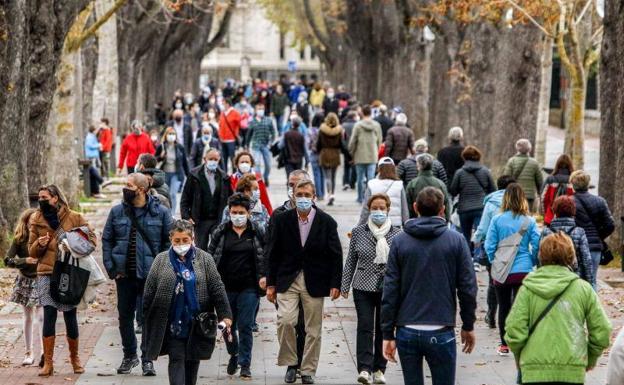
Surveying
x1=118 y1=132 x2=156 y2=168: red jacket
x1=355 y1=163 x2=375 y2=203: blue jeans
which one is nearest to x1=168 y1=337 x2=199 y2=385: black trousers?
x1=118 y1=132 x2=156 y2=168: red jacket

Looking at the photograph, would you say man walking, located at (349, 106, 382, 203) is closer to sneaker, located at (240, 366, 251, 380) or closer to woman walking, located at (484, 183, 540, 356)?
woman walking, located at (484, 183, 540, 356)

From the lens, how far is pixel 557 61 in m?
60.4

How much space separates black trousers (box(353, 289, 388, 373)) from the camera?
1163 cm

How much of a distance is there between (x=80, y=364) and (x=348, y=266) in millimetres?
2408

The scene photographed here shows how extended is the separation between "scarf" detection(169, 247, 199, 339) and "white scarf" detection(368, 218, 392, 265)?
172cm

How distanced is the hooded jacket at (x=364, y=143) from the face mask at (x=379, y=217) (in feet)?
46.0

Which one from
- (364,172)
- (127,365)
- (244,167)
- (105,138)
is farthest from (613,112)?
(105,138)

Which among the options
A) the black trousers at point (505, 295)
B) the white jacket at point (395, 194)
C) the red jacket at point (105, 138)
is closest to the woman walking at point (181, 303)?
the black trousers at point (505, 295)

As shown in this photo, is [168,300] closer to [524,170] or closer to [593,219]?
[593,219]

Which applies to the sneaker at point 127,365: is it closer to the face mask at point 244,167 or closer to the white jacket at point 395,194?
the white jacket at point 395,194

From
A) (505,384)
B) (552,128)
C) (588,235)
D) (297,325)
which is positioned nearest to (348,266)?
(297,325)

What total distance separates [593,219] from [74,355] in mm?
4608

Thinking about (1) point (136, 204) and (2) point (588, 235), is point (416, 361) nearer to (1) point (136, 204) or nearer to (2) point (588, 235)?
(1) point (136, 204)

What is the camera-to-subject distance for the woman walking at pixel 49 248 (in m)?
12.2
